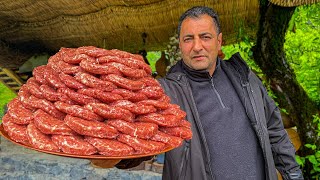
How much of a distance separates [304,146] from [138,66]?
3.10m

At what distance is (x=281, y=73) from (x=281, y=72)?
0.04 ft

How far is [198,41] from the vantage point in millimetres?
2533

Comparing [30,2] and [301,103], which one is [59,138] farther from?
[301,103]

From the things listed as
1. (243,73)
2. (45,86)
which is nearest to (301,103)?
(243,73)

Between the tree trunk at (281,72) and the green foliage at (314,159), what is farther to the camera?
the green foliage at (314,159)

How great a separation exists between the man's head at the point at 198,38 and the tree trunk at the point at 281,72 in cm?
153

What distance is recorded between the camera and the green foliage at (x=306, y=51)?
5.18 m

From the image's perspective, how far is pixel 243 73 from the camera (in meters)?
2.75

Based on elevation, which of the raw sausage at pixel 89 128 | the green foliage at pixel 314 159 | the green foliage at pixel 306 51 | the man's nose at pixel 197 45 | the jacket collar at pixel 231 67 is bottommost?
the green foliage at pixel 314 159

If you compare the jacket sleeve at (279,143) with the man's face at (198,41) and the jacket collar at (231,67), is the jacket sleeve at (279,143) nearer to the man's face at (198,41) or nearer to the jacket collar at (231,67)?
the jacket collar at (231,67)

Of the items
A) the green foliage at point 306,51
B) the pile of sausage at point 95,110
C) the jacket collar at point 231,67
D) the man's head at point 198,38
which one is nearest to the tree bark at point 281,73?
the green foliage at point 306,51

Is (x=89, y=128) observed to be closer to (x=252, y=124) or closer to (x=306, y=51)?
(x=252, y=124)

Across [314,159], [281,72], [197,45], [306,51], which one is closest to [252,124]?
[197,45]

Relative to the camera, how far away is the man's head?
2543 mm
